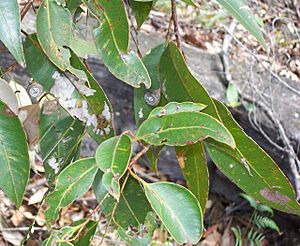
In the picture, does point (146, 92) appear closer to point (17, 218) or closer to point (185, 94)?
point (185, 94)

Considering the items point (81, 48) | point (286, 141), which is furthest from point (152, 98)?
point (286, 141)

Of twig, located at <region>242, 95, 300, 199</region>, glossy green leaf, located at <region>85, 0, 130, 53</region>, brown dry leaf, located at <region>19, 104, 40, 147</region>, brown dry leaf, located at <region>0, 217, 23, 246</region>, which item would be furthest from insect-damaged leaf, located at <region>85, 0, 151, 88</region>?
brown dry leaf, located at <region>0, 217, 23, 246</region>

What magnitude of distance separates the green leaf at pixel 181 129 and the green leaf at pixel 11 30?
0.15m

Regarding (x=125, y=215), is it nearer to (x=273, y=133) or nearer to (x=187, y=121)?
(x=187, y=121)

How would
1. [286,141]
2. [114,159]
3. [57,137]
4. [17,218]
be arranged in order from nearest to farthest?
1. [114,159]
2. [57,137]
3. [286,141]
4. [17,218]

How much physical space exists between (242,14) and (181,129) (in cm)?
17

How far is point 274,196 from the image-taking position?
2.14 ft

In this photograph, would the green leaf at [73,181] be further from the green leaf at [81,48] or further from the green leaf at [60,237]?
the green leaf at [81,48]

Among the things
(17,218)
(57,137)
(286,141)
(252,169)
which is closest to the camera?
(252,169)

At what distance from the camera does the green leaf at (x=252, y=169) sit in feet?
2.08

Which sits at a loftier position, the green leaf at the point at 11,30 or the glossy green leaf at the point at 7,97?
the green leaf at the point at 11,30

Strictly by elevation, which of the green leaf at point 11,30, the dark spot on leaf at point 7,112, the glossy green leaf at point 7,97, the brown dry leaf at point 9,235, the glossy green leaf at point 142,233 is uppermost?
the green leaf at point 11,30

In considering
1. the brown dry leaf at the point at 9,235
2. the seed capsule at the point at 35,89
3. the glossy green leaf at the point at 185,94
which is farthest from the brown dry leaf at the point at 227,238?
the seed capsule at the point at 35,89

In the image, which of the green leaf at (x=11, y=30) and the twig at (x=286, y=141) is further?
the twig at (x=286, y=141)
